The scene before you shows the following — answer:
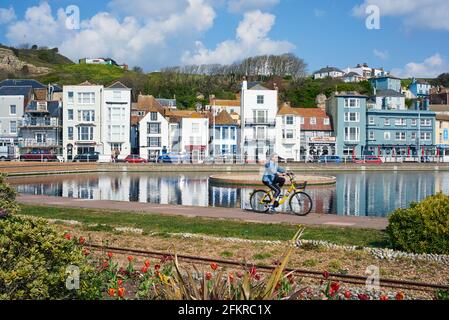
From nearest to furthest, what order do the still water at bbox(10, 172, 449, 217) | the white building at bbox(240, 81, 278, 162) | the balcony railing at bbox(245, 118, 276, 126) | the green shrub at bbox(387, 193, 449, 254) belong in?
the green shrub at bbox(387, 193, 449, 254)
the still water at bbox(10, 172, 449, 217)
the balcony railing at bbox(245, 118, 276, 126)
the white building at bbox(240, 81, 278, 162)

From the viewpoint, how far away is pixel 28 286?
6523 millimetres

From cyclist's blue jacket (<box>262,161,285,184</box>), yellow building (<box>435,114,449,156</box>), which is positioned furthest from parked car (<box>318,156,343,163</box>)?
cyclist's blue jacket (<box>262,161,285,184</box>)

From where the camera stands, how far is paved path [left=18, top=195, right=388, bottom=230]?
1752cm

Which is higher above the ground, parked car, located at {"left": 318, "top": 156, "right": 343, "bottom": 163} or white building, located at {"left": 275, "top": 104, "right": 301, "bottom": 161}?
white building, located at {"left": 275, "top": 104, "right": 301, "bottom": 161}

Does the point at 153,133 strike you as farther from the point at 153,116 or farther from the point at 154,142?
the point at 153,116

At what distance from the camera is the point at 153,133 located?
270 feet

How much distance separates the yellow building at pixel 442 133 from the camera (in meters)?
93.3

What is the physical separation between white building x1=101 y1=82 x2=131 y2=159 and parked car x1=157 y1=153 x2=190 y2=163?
31.3ft

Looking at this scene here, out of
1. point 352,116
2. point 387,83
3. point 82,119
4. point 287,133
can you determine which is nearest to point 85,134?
point 82,119

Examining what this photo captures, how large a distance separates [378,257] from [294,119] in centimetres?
7475

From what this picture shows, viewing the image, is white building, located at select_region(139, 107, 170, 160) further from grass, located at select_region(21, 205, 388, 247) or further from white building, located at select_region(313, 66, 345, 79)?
white building, located at select_region(313, 66, 345, 79)

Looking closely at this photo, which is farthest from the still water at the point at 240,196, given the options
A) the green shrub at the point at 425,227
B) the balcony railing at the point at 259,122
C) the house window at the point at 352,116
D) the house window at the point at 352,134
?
the house window at the point at 352,116

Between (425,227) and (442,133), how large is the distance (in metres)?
89.7
